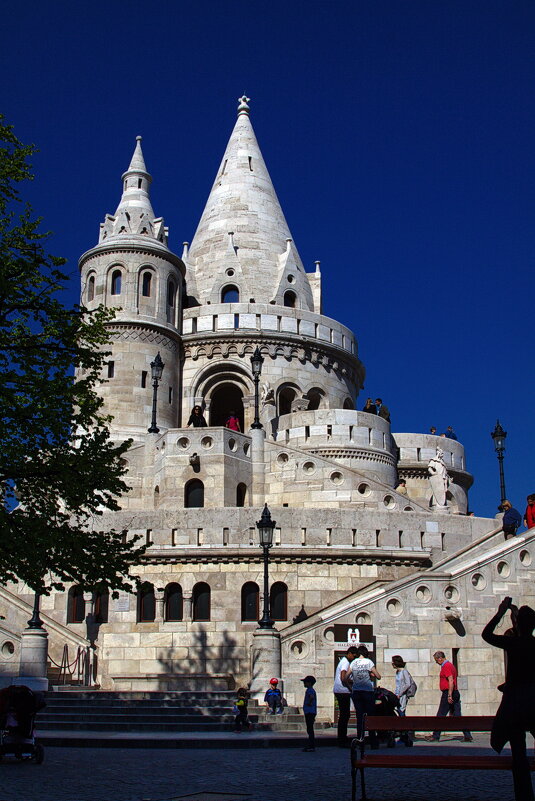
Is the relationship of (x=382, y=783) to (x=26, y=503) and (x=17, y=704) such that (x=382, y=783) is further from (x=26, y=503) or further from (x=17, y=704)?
(x=26, y=503)

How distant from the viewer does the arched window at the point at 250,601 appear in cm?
2402

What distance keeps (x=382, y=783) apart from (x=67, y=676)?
15.1 meters

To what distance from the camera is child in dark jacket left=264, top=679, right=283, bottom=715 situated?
17703mm

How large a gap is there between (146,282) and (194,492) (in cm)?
1027

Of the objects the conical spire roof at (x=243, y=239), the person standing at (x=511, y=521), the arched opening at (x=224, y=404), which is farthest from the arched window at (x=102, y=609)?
the conical spire roof at (x=243, y=239)

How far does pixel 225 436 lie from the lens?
94.0ft

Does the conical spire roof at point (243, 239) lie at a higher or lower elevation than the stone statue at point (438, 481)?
higher

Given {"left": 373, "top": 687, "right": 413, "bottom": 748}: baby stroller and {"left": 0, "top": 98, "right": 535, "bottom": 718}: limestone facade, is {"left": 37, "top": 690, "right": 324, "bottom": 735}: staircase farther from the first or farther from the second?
{"left": 373, "top": 687, "right": 413, "bottom": 748}: baby stroller

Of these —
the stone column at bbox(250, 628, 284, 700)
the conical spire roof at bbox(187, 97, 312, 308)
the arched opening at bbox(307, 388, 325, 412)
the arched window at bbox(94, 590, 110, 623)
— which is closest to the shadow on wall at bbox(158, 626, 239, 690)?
the arched window at bbox(94, 590, 110, 623)

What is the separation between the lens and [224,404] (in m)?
40.5

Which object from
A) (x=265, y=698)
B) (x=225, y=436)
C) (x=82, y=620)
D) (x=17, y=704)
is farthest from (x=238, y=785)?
(x=225, y=436)

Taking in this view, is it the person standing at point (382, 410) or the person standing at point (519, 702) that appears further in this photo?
the person standing at point (382, 410)

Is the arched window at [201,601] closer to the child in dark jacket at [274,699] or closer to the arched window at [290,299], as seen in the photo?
the child in dark jacket at [274,699]

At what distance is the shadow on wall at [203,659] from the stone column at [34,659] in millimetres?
3764
